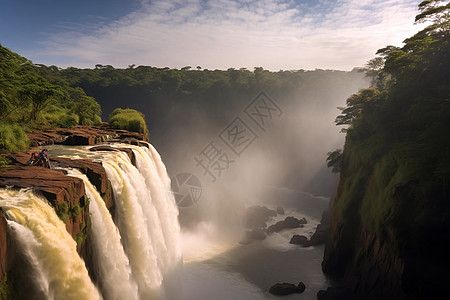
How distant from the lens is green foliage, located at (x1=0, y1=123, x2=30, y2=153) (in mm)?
13227

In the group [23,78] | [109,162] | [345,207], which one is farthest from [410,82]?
[23,78]

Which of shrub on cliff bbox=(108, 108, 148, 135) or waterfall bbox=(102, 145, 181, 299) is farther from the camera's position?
shrub on cliff bbox=(108, 108, 148, 135)

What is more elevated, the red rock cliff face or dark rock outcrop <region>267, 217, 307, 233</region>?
the red rock cliff face

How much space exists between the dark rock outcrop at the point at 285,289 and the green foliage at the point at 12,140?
20.8m

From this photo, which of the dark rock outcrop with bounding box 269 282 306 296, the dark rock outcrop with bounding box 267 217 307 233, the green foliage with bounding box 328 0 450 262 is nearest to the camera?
the green foliage with bounding box 328 0 450 262

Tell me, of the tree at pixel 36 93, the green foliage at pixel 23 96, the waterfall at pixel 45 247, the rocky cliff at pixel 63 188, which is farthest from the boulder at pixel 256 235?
the waterfall at pixel 45 247

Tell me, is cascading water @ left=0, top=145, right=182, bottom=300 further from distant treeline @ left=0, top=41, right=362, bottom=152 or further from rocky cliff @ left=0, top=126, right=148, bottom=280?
distant treeline @ left=0, top=41, right=362, bottom=152

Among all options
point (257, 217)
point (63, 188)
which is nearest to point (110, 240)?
point (63, 188)

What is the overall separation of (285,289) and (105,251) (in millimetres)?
18621

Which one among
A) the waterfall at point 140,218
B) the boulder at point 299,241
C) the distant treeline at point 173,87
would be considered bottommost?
the boulder at point 299,241

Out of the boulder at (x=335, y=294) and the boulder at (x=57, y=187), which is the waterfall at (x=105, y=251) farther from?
the boulder at (x=335, y=294)

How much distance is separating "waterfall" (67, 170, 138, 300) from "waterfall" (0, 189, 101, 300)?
1981mm

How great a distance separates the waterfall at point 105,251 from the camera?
413 inches

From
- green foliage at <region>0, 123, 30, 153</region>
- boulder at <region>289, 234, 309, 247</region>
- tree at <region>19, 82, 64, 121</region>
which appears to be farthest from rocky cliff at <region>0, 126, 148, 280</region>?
boulder at <region>289, 234, 309, 247</region>
